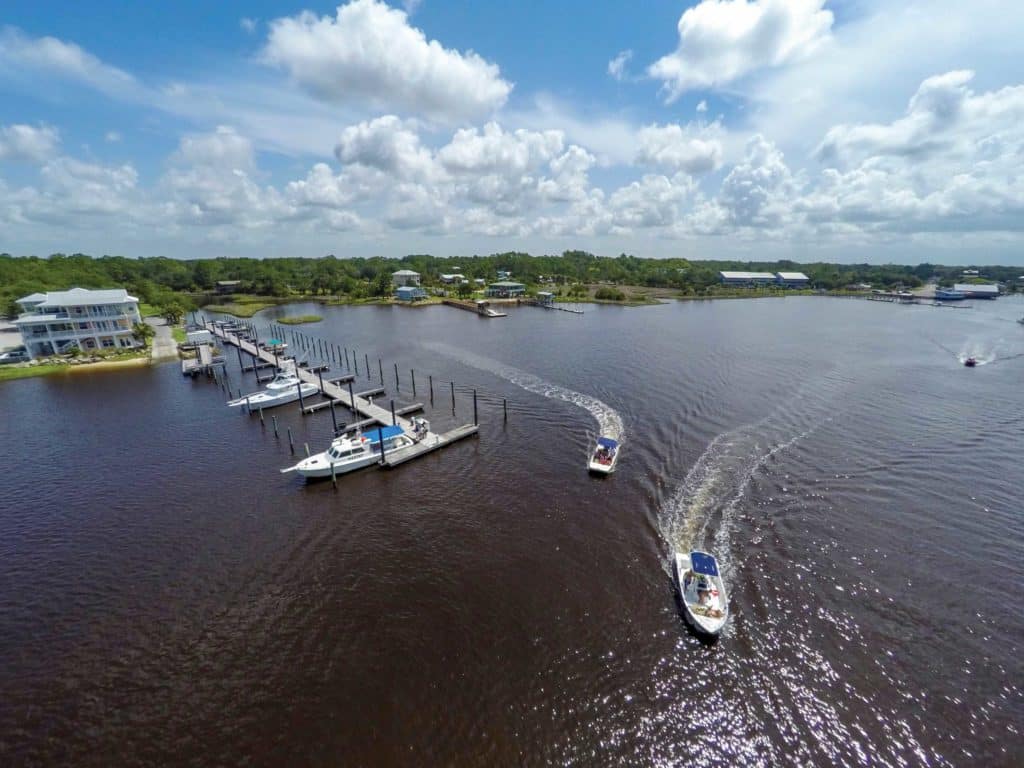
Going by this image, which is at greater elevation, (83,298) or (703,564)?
(83,298)

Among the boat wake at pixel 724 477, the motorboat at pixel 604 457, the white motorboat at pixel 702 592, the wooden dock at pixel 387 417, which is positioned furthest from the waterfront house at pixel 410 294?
the white motorboat at pixel 702 592

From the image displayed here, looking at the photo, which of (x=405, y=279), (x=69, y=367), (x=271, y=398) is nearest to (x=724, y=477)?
(x=271, y=398)

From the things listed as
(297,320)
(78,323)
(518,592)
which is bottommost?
(518,592)

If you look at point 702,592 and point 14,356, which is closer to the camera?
point 702,592

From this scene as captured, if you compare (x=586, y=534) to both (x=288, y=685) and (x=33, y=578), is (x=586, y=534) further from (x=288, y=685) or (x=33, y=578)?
(x=33, y=578)

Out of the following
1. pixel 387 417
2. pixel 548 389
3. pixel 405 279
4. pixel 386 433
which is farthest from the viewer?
pixel 405 279

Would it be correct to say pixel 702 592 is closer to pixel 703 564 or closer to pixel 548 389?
pixel 703 564

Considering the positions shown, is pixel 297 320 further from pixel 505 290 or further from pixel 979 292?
pixel 979 292

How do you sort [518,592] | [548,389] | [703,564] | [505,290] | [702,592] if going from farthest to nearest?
[505,290] < [548,389] < [518,592] < [703,564] < [702,592]
